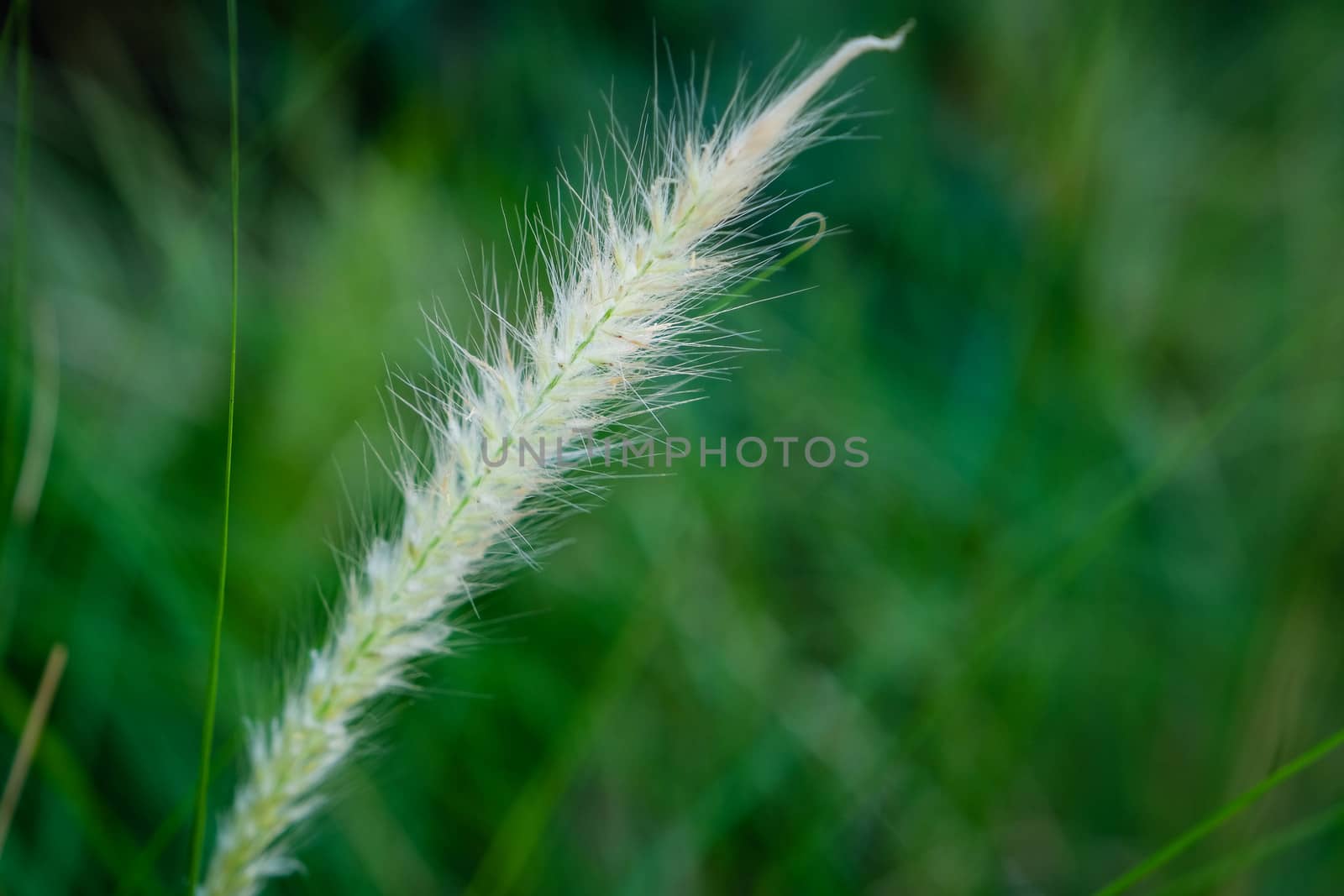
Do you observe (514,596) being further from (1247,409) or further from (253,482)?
(1247,409)

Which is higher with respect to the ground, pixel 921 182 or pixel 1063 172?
pixel 921 182

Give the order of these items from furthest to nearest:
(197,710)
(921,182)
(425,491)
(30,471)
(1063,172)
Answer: (921,182) < (1063,172) < (197,710) < (30,471) < (425,491)

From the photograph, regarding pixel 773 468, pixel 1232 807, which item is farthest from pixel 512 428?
pixel 773 468

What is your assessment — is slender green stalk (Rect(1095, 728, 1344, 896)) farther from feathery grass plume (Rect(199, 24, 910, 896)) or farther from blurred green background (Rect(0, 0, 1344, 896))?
feathery grass plume (Rect(199, 24, 910, 896))

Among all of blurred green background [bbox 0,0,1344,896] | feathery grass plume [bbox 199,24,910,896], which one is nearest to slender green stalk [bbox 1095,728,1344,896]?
blurred green background [bbox 0,0,1344,896]

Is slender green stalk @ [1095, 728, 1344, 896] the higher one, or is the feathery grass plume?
the feathery grass plume

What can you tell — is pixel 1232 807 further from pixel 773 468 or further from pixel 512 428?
pixel 773 468

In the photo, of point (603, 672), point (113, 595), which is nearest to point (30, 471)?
point (113, 595)

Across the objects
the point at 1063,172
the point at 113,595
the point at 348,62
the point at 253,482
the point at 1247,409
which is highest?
the point at 348,62

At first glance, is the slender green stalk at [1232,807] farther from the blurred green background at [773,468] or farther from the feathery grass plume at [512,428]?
the feathery grass plume at [512,428]
